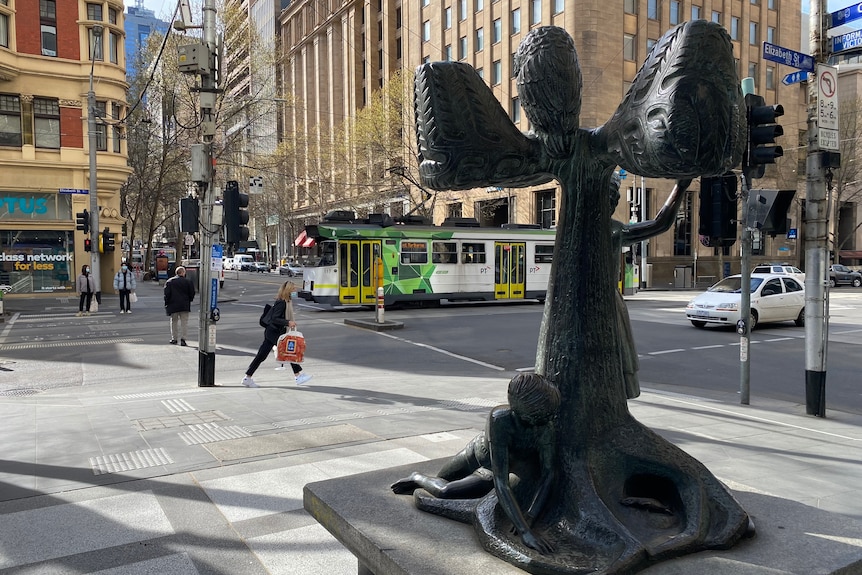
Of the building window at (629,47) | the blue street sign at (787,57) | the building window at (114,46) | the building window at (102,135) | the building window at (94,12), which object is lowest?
the blue street sign at (787,57)

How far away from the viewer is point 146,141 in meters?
40.1

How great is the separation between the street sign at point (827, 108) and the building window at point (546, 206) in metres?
34.6

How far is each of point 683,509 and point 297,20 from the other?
91.4 m

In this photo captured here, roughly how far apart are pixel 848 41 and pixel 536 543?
8911 millimetres

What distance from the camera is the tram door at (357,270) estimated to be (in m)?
23.4

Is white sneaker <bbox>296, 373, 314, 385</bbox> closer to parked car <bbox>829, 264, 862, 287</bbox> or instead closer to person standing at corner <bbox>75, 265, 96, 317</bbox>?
person standing at corner <bbox>75, 265, 96, 317</bbox>

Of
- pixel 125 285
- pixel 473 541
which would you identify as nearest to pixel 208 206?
pixel 473 541

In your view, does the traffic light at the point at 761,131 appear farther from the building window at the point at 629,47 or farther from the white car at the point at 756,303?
the building window at the point at 629,47

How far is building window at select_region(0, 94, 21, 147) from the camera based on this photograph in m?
29.9

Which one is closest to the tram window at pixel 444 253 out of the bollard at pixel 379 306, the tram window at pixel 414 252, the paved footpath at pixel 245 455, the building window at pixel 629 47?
the tram window at pixel 414 252

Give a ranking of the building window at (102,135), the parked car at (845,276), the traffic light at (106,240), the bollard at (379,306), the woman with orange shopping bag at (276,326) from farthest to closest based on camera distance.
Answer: the parked car at (845,276), the building window at (102,135), the traffic light at (106,240), the bollard at (379,306), the woman with orange shopping bag at (276,326)

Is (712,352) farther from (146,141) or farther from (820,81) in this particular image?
(146,141)

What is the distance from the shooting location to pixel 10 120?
98.5 ft

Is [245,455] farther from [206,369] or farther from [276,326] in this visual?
[206,369]
